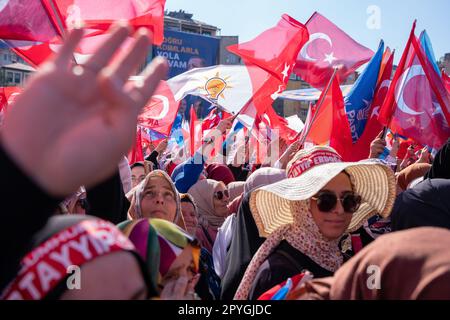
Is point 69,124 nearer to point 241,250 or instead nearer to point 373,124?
point 241,250

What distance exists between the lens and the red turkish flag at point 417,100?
6.01m

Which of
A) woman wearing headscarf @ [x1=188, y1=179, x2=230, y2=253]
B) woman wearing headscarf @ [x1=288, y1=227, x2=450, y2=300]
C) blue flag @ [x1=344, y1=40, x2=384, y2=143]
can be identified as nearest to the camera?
woman wearing headscarf @ [x1=288, y1=227, x2=450, y2=300]

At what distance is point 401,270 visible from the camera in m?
1.28

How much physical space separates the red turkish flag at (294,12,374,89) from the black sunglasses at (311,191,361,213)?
A: 16.5 ft

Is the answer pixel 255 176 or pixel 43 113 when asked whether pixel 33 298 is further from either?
pixel 255 176

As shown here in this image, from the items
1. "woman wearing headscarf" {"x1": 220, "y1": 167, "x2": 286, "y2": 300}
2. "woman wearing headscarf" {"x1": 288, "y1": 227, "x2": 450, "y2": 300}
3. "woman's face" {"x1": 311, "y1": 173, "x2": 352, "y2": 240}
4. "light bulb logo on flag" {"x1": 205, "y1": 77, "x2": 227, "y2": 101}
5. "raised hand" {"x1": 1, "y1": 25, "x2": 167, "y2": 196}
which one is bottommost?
"woman wearing headscarf" {"x1": 220, "y1": 167, "x2": 286, "y2": 300}

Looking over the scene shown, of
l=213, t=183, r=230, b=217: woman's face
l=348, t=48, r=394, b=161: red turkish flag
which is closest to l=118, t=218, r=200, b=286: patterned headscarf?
l=213, t=183, r=230, b=217: woman's face

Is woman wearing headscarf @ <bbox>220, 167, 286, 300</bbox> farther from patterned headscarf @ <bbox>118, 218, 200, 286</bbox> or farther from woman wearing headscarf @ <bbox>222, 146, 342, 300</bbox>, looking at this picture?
patterned headscarf @ <bbox>118, 218, 200, 286</bbox>

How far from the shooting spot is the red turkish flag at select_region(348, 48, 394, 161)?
586 cm

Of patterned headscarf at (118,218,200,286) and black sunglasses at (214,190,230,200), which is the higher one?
patterned headscarf at (118,218,200,286)

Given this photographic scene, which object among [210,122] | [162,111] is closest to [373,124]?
[162,111]

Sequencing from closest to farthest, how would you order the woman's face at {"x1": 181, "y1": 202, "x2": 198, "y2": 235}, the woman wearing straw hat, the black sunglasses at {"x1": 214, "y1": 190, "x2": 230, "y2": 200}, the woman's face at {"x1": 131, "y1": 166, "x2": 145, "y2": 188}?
the woman wearing straw hat, the woman's face at {"x1": 181, "y1": 202, "x2": 198, "y2": 235}, the black sunglasses at {"x1": 214, "y1": 190, "x2": 230, "y2": 200}, the woman's face at {"x1": 131, "y1": 166, "x2": 145, "y2": 188}

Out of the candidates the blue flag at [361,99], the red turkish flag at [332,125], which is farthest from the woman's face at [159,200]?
the blue flag at [361,99]
